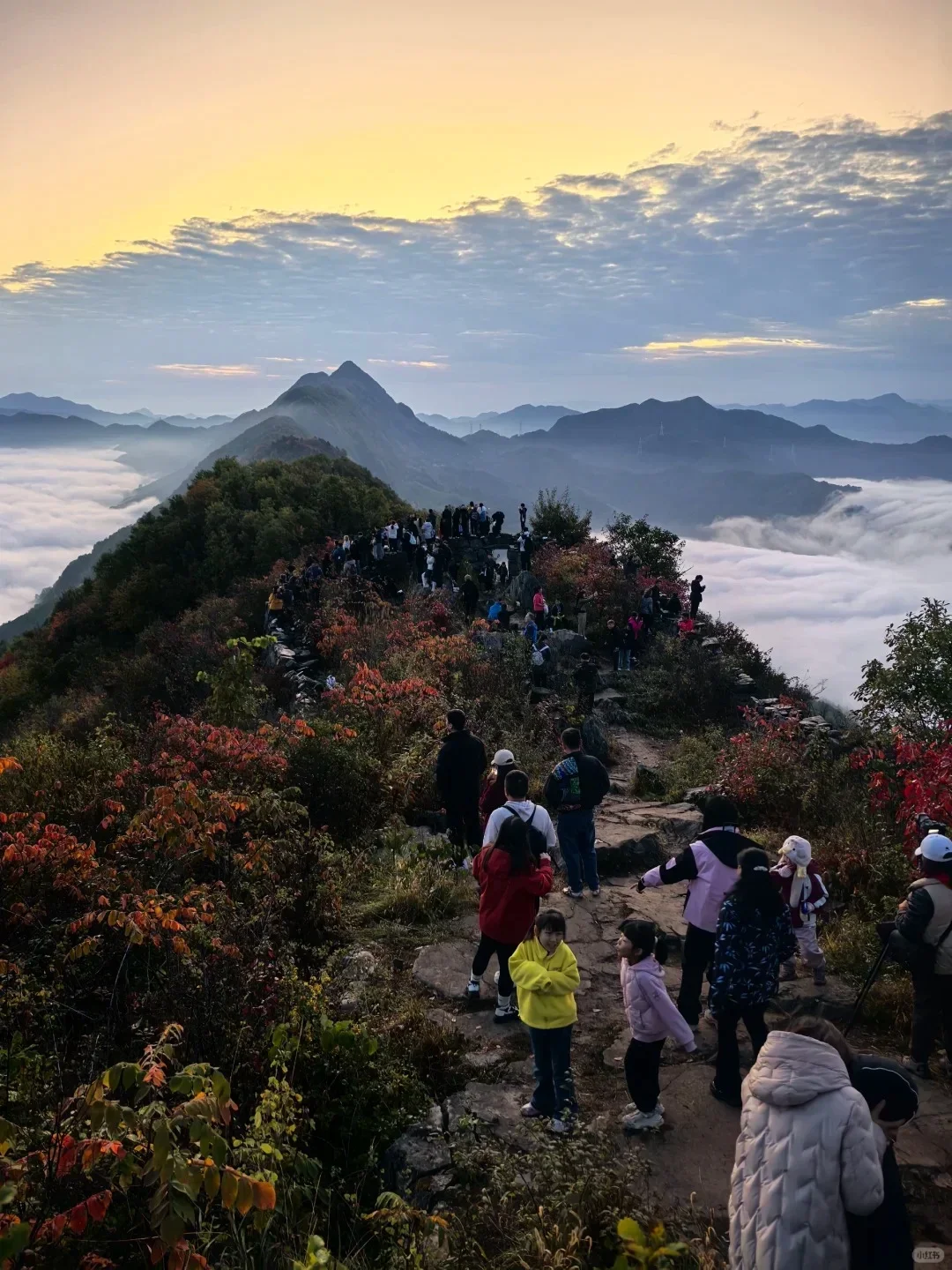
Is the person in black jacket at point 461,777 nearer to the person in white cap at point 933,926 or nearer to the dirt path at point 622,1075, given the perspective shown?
the dirt path at point 622,1075

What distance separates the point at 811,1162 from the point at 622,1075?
125 inches

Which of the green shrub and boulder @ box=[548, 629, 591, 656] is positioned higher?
boulder @ box=[548, 629, 591, 656]

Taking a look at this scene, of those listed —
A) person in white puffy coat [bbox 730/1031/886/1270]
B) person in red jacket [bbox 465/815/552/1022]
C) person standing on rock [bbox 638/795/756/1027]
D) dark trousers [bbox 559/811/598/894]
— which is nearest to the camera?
person in white puffy coat [bbox 730/1031/886/1270]

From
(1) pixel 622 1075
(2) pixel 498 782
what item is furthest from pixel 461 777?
(1) pixel 622 1075

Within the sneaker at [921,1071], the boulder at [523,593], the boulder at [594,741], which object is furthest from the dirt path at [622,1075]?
the boulder at [523,593]

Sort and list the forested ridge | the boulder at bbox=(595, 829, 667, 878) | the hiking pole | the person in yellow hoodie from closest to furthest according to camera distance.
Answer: the forested ridge → the person in yellow hoodie → the hiking pole → the boulder at bbox=(595, 829, 667, 878)

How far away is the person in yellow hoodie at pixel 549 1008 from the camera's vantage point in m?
4.82

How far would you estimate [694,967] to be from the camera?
6.00 m

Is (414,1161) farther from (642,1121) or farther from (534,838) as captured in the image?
(534,838)

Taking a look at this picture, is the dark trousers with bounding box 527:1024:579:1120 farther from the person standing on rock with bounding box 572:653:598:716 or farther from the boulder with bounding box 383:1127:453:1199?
the person standing on rock with bounding box 572:653:598:716

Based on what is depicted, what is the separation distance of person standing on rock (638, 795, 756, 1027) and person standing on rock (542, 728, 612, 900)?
5.90 ft

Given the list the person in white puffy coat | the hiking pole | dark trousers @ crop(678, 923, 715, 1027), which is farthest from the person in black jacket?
the person in white puffy coat

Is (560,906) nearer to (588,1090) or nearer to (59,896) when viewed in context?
(588,1090)

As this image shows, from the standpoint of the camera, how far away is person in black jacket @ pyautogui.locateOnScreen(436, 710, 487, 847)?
27.4 feet
